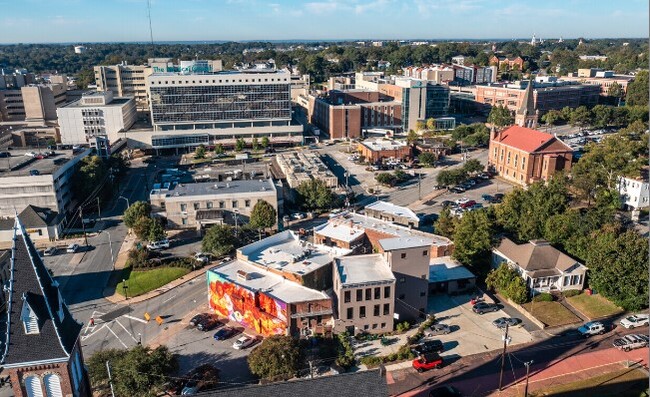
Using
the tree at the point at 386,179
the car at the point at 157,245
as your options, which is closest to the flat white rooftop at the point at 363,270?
the car at the point at 157,245

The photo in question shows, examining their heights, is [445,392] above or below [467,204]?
below

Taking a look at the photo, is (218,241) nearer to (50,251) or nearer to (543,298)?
(50,251)

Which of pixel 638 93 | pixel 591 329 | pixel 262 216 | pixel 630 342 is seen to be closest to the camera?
pixel 630 342

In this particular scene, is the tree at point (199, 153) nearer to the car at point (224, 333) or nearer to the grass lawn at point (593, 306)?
the car at point (224, 333)

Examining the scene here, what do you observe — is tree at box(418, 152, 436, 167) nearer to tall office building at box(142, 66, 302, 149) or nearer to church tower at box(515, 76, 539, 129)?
church tower at box(515, 76, 539, 129)

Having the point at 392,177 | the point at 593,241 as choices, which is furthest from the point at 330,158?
the point at 593,241

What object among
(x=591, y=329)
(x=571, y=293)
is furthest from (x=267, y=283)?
(x=571, y=293)

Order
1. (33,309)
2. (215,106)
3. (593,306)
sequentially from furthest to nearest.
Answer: (215,106) < (593,306) < (33,309)

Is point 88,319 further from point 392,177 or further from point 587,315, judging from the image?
point 392,177
